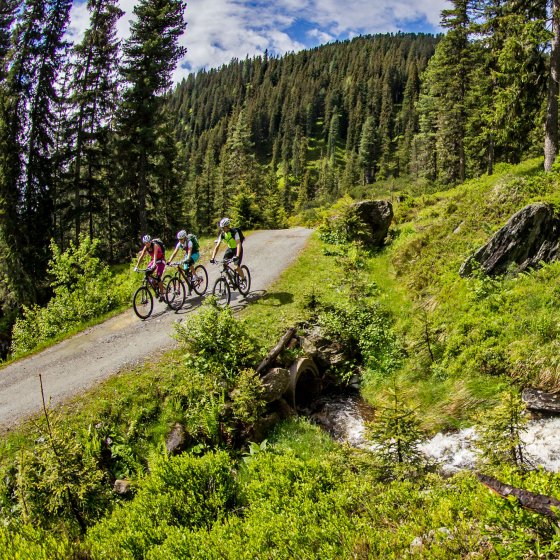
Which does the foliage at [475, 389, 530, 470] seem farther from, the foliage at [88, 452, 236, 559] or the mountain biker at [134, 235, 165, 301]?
the mountain biker at [134, 235, 165, 301]

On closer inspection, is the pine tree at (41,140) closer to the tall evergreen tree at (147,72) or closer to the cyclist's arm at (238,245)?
the tall evergreen tree at (147,72)

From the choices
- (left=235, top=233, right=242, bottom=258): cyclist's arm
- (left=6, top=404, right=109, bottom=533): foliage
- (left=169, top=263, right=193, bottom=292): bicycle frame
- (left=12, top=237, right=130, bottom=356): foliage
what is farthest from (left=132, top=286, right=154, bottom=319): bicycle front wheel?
(left=6, top=404, right=109, bottom=533): foliage

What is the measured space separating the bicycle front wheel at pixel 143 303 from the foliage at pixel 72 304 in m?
2.68

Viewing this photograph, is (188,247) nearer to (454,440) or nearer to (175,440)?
(175,440)

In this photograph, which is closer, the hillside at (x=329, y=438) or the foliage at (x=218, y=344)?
the hillside at (x=329, y=438)

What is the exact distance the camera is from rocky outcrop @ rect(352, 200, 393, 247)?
62.8 ft

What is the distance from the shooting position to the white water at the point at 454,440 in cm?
696

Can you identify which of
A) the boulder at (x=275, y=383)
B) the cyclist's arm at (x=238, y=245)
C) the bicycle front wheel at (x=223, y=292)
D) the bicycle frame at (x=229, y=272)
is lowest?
the boulder at (x=275, y=383)

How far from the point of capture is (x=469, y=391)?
8750mm

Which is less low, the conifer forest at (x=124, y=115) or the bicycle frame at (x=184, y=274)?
the conifer forest at (x=124, y=115)

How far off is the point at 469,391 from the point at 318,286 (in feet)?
23.7

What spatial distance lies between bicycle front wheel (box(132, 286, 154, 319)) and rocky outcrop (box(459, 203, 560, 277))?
1032cm

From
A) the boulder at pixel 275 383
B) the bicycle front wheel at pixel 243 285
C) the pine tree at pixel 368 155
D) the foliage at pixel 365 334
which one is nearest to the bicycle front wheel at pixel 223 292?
the bicycle front wheel at pixel 243 285

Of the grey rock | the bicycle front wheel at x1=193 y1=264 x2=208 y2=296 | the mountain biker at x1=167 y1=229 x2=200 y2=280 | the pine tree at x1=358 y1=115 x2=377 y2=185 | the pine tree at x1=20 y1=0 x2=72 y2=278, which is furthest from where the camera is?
the pine tree at x1=358 y1=115 x2=377 y2=185
